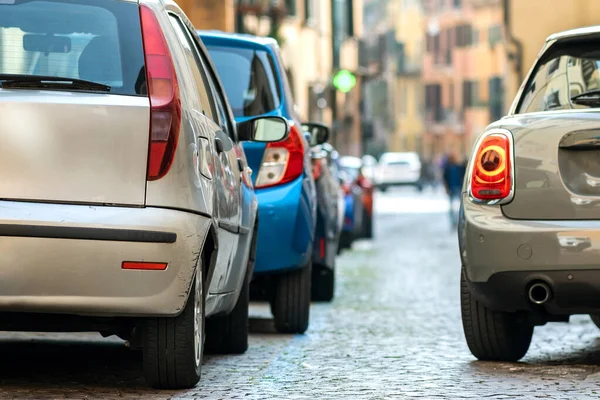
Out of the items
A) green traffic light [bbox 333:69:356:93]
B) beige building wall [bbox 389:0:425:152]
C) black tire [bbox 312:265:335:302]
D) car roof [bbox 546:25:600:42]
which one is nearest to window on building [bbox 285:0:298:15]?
green traffic light [bbox 333:69:356:93]

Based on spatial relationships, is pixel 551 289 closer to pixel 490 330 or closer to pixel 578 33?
pixel 490 330

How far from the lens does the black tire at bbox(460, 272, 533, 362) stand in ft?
27.3

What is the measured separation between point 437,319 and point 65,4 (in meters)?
5.65

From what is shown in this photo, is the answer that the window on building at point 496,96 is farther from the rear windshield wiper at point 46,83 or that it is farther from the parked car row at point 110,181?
the rear windshield wiper at point 46,83

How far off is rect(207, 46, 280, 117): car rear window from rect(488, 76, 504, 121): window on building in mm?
82378

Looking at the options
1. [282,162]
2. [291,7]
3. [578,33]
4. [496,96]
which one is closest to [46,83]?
[578,33]

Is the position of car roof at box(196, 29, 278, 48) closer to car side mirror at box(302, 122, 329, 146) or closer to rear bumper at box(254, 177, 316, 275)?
rear bumper at box(254, 177, 316, 275)

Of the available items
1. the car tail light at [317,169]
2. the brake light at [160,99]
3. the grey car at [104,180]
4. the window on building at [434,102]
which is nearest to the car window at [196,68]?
the grey car at [104,180]

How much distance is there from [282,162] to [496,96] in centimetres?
8489

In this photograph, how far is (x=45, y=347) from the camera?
30.1 feet

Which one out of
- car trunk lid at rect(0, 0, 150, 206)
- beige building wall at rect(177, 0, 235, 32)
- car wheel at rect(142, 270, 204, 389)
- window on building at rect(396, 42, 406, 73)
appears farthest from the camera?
window on building at rect(396, 42, 406, 73)

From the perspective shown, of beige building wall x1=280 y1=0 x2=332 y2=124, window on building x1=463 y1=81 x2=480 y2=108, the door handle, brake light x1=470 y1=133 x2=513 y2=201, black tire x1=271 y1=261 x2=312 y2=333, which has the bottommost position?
window on building x1=463 y1=81 x2=480 y2=108

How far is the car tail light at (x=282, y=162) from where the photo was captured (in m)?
10.3

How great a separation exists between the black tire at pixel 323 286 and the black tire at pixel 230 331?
4767 mm
